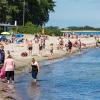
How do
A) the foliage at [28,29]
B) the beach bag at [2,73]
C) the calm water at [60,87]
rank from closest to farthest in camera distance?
the calm water at [60,87], the beach bag at [2,73], the foliage at [28,29]

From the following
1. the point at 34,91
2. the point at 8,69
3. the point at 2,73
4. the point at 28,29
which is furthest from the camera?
the point at 28,29

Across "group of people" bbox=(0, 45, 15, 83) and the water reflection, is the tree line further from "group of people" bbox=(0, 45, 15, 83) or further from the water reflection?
"group of people" bbox=(0, 45, 15, 83)

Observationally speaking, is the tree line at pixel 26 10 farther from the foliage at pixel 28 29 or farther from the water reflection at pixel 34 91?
the water reflection at pixel 34 91

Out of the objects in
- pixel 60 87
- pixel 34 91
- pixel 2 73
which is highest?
pixel 2 73

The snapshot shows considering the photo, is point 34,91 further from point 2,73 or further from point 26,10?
point 26,10

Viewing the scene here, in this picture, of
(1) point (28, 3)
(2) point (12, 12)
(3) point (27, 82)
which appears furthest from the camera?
(1) point (28, 3)

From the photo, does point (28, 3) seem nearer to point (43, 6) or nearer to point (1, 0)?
point (43, 6)

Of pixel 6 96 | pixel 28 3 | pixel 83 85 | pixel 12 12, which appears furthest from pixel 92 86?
pixel 28 3

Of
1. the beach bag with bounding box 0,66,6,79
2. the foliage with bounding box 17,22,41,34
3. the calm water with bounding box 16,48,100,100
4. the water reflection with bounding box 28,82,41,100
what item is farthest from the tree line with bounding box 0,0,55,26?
the beach bag with bounding box 0,66,6,79

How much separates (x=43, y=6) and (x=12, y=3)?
12177 millimetres

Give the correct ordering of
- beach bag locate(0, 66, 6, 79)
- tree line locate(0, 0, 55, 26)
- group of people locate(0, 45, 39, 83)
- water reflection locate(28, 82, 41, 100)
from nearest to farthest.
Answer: water reflection locate(28, 82, 41, 100), group of people locate(0, 45, 39, 83), beach bag locate(0, 66, 6, 79), tree line locate(0, 0, 55, 26)

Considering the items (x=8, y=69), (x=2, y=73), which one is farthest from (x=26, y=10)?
(x=8, y=69)

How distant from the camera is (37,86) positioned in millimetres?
30203

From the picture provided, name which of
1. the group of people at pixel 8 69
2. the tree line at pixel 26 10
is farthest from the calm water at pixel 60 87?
the tree line at pixel 26 10
